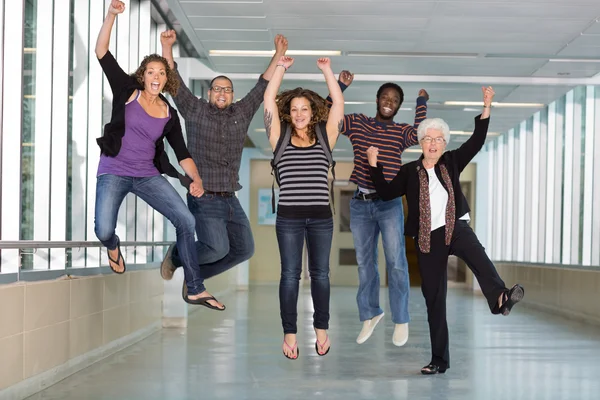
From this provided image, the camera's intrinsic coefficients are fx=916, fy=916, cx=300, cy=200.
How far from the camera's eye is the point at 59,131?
22.4 ft

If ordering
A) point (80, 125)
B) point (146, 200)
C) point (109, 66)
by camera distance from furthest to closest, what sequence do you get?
point (80, 125)
point (146, 200)
point (109, 66)

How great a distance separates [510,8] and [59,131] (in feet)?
12.6

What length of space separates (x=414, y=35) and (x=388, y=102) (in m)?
2.97

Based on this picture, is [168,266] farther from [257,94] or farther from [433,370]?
[433,370]

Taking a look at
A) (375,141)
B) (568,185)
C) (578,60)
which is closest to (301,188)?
(375,141)

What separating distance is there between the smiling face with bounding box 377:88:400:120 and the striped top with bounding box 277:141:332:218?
41.7 inches

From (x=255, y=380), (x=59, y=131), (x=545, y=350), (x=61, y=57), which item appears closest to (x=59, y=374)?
(x=255, y=380)

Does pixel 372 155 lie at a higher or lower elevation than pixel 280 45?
lower

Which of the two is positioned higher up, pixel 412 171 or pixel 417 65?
pixel 417 65

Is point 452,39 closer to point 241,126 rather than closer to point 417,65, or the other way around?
point 417,65

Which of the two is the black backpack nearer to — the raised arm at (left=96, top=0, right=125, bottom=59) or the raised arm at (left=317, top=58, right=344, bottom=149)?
the raised arm at (left=317, top=58, right=344, bottom=149)

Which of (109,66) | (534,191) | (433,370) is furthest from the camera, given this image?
(534,191)

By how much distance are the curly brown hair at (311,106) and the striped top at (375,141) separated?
80 cm

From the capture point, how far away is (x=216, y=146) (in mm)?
5719
